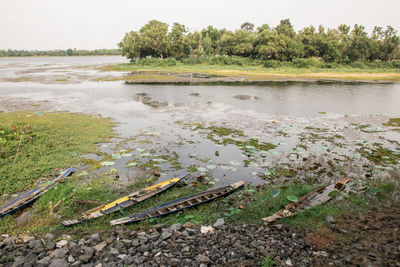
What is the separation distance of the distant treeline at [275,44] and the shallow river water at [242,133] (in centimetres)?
4810

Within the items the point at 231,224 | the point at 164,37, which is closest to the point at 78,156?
the point at 231,224

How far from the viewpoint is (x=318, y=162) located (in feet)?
37.4

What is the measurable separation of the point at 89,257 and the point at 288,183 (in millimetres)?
7020

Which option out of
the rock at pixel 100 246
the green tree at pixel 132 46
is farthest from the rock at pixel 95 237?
the green tree at pixel 132 46

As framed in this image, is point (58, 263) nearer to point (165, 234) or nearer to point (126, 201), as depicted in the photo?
point (165, 234)

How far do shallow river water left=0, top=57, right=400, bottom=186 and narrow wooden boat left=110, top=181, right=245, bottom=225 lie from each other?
0.97m

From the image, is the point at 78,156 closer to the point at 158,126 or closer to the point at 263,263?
the point at 158,126

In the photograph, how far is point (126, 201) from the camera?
320 inches

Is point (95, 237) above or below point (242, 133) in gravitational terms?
below

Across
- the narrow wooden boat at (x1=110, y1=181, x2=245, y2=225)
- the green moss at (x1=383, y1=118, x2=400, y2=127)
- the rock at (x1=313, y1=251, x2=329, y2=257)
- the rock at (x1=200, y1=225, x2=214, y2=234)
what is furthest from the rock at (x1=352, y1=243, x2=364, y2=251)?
the green moss at (x1=383, y1=118, x2=400, y2=127)

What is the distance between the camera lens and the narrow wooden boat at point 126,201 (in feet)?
23.9

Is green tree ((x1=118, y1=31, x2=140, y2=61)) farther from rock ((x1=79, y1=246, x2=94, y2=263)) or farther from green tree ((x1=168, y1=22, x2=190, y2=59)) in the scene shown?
rock ((x1=79, y1=246, x2=94, y2=263))

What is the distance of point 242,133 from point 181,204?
8.59 meters

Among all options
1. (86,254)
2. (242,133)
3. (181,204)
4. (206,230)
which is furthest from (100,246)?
(242,133)
